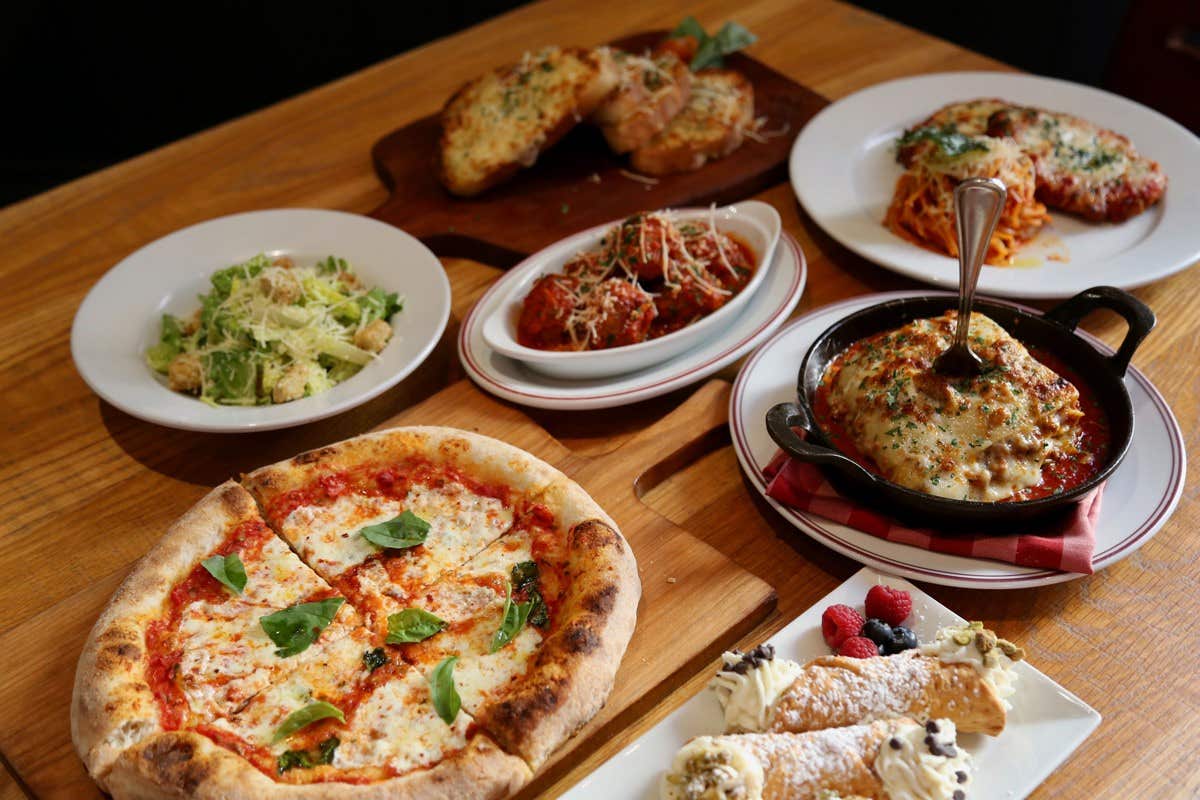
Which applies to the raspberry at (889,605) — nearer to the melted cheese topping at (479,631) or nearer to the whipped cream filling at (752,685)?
the whipped cream filling at (752,685)

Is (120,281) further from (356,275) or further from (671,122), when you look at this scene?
(671,122)

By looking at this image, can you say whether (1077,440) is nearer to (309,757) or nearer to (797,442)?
(797,442)

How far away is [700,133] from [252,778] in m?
3.08

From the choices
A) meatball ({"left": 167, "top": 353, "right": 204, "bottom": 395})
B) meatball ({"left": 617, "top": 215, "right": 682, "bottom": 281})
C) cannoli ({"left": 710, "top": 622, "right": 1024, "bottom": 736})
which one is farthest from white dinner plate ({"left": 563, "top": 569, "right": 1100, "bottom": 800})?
meatball ({"left": 167, "top": 353, "right": 204, "bottom": 395})

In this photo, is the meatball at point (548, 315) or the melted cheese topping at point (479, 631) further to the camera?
the meatball at point (548, 315)

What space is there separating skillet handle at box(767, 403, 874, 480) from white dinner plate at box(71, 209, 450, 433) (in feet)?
3.83

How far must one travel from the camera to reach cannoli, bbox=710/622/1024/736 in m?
2.32

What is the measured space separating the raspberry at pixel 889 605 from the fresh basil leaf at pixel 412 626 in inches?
41.1

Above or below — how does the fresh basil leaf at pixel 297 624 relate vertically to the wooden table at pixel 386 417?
above

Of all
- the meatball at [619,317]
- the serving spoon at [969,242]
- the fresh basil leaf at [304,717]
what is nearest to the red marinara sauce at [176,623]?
the fresh basil leaf at [304,717]

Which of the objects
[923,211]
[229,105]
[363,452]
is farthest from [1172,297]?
[229,105]

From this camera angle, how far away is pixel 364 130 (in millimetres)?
5113

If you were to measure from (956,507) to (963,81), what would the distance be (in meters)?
2.77

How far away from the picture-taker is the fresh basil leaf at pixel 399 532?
114 inches
